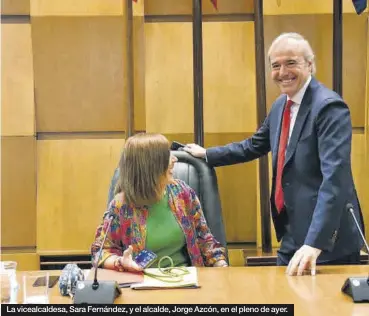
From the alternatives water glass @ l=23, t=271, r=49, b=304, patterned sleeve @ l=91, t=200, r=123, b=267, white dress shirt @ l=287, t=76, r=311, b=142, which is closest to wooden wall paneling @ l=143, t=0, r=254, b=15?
white dress shirt @ l=287, t=76, r=311, b=142

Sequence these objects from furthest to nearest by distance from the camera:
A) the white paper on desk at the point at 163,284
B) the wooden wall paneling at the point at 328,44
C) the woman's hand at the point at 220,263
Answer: the wooden wall paneling at the point at 328,44, the woman's hand at the point at 220,263, the white paper on desk at the point at 163,284

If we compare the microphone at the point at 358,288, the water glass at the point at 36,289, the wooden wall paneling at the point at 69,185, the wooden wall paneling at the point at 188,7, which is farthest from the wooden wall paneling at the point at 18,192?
the microphone at the point at 358,288

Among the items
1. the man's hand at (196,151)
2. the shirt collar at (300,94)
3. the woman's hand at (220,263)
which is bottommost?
the woman's hand at (220,263)

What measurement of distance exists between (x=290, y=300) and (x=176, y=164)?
891 millimetres

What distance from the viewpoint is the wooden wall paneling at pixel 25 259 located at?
2.83 m

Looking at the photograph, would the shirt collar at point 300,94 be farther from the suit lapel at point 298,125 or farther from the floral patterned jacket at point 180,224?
the floral patterned jacket at point 180,224

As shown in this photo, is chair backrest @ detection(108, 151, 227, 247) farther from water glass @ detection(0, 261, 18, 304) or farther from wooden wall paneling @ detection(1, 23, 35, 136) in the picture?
wooden wall paneling @ detection(1, 23, 35, 136)

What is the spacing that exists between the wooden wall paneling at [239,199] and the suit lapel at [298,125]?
40.2 inches

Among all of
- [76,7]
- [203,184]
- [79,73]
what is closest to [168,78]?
[79,73]

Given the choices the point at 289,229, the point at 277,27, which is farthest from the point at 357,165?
the point at 289,229

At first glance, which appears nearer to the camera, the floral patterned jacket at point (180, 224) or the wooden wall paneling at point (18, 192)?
the floral patterned jacket at point (180, 224)

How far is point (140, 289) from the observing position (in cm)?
142

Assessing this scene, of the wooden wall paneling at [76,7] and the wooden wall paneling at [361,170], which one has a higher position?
the wooden wall paneling at [76,7]

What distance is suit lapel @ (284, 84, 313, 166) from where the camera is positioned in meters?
1.78
